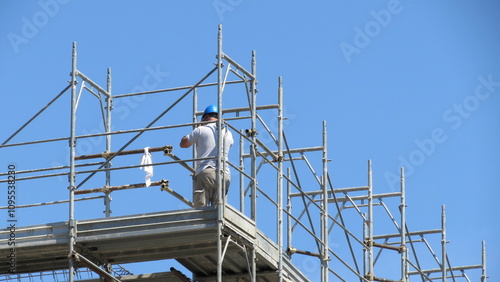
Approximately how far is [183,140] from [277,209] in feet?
6.71

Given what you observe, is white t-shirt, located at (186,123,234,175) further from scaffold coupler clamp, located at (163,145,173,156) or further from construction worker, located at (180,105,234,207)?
scaffold coupler clamp, located at (163,145,173,156)

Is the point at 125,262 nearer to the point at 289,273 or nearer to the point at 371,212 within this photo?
the point at 289,273

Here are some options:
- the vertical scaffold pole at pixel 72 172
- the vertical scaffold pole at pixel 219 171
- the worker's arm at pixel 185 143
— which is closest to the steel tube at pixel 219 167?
the vertical scaffold pole at pixel 219 171

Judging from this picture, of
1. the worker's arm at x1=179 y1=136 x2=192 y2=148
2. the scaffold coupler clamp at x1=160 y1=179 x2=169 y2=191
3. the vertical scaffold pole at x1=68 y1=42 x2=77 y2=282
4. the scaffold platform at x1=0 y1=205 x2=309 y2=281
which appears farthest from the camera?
the worker's arm at x1=179 y1=136 x2=192 y2=148

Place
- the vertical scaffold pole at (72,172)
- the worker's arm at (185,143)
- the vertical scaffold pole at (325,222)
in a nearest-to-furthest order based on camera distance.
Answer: the vertical scaffold pole at (72,172) < the worker's arm at (185,143) < the vertical scaffold pole at (325,222)

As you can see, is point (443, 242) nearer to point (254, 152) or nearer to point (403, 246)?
point (403, 246)

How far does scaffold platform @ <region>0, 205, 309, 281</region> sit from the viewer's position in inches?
923

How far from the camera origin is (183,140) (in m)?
24.8

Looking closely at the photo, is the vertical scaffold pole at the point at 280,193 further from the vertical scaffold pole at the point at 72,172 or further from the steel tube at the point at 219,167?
the vertical scaffold pole at the point at 72,172

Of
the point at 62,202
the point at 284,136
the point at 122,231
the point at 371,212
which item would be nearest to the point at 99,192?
the point at 62,202

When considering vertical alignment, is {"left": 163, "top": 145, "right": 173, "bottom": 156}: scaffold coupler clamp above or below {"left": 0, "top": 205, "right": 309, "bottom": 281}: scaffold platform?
above

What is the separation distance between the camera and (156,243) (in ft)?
78.9

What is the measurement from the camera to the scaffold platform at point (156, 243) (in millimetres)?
23438

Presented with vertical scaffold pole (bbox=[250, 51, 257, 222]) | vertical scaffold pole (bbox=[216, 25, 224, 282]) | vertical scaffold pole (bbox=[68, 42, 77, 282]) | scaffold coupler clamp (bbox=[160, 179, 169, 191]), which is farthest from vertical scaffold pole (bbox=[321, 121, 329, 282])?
vertical scaffold pole (bbox=[68, 42, 77, 282])
